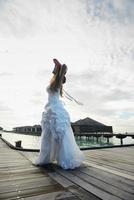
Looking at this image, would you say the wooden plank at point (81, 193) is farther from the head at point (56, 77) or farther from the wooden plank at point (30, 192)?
the head at point (56, 77)

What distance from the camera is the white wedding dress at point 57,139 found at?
4.15 meters

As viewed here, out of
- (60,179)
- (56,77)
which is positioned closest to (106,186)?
(60,179)

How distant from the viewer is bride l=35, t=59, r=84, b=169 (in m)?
4.17

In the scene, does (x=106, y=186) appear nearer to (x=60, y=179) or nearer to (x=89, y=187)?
(x=89, y=187)

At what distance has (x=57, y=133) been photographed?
4223mm

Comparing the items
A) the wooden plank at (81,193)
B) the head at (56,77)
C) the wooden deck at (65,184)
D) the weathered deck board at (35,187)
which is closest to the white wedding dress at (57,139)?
the head at (56,77)

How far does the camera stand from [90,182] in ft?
10.1

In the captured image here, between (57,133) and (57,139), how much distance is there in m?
0.14

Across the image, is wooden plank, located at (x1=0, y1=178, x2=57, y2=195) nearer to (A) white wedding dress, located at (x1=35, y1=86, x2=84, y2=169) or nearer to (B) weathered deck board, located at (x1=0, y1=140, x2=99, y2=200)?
(B) weathered deck board, located at (x1=0, y1=140, x2=99, y2=200)

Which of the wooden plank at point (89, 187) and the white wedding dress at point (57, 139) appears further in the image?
the white wedding dress at point (57, 139)

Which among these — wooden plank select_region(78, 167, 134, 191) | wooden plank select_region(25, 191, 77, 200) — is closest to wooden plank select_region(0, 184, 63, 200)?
wooden plank select_region(25, 191, 77, 200)

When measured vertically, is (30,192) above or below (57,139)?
below

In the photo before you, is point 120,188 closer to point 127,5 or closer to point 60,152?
point 60,152

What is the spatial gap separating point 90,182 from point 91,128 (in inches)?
1250
